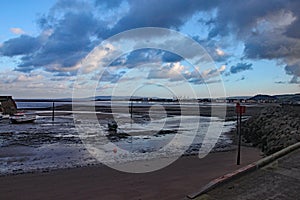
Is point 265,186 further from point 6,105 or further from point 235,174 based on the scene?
point 6,105

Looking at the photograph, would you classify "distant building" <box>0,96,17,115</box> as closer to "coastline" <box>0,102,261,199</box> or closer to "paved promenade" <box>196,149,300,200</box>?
"coastline" <box>0,102,261,199</box>

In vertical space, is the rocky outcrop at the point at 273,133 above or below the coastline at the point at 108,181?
above

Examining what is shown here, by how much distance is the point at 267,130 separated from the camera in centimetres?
2022

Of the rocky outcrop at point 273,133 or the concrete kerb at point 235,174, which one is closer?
the concrete kerb at point 235,174

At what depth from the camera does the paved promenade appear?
22.0 ft

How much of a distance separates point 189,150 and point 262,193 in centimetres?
1008

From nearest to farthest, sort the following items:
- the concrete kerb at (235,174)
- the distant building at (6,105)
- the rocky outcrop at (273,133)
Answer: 1. the concrete kerb at (235,174)
2. the rocky outcrop at (273,133)
3. the distant building at (6,105)

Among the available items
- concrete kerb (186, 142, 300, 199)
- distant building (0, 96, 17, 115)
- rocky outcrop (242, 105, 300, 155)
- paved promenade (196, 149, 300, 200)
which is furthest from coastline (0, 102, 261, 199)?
distant building (0, 96, 17, 115)

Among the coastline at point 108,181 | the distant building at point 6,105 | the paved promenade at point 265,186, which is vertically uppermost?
the distant building at point 6,105

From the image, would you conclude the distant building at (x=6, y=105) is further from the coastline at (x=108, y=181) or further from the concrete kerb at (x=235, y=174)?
the concrete kerb at (x=235, y=174)

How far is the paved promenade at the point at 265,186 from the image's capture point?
670cm

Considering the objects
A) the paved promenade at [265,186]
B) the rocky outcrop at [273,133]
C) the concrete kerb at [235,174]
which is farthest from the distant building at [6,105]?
the paved promenade at [265,186]

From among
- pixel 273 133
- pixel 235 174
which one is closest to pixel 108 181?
pixel 235 174

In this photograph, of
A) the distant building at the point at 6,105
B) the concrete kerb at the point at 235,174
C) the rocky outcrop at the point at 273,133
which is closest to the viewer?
the concrete kerb at the point at 235,174
